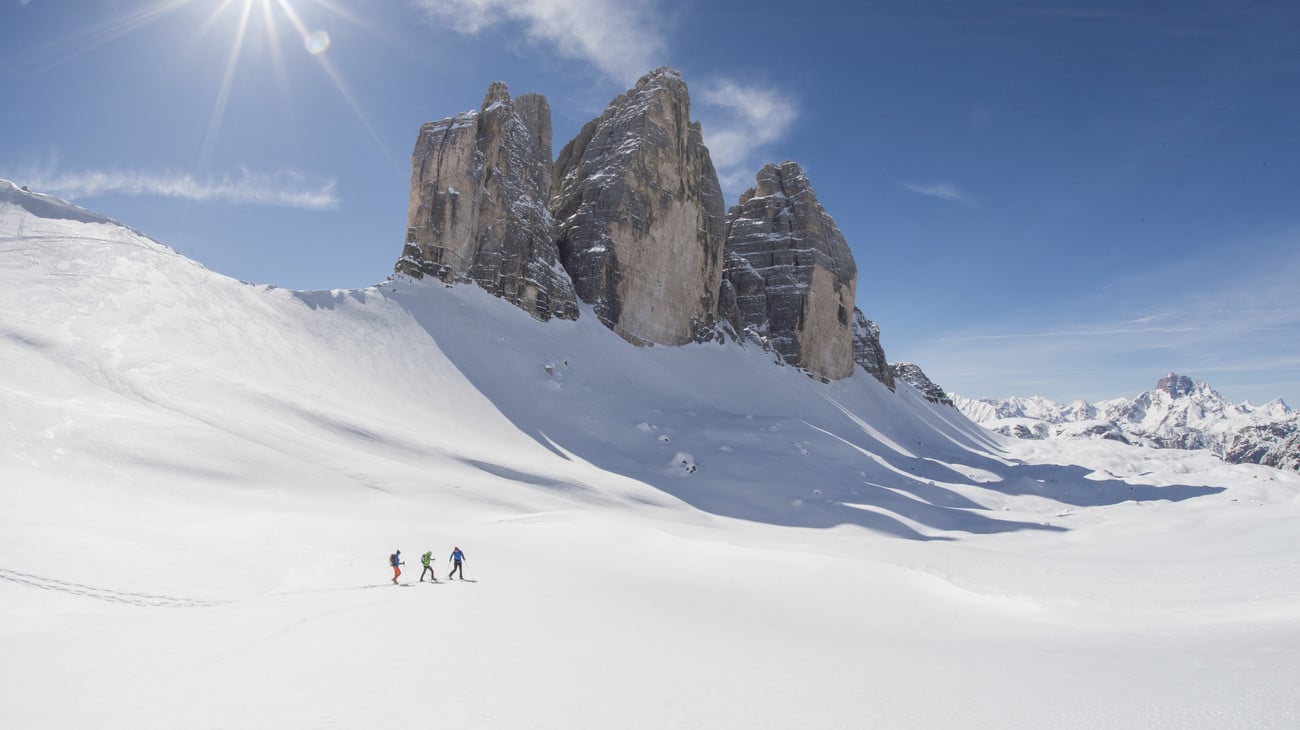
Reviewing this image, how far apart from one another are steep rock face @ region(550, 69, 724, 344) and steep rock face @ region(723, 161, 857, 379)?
1039cm

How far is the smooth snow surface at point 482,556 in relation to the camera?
6059 millimetres

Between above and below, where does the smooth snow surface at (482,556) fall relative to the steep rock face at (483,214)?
below

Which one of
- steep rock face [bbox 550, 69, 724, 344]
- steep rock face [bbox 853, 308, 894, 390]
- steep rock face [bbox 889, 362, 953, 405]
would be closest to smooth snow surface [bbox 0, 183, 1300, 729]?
steep rock face [bbox 550, 69, 724, 344]

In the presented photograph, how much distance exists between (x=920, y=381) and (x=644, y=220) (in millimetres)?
82550

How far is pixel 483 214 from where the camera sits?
52156 mm

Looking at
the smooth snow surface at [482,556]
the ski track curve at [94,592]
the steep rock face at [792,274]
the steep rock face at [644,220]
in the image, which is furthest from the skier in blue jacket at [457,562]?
the steep rock face at [792,274]

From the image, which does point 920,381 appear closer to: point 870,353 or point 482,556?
point 870,353

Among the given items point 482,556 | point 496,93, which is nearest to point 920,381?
point 496,93

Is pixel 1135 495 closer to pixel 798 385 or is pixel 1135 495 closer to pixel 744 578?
pixel 798 385

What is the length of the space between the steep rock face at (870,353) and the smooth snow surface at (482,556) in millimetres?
55284

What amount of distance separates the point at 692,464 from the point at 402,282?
1045 inches

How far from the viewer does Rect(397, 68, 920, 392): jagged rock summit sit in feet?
169

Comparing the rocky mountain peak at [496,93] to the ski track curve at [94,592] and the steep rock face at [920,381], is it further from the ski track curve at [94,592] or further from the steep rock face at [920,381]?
the steep rock face at [920,381]

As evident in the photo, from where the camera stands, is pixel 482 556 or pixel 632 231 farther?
pixel 632 231
